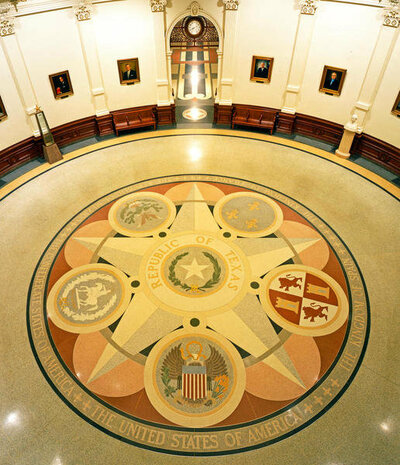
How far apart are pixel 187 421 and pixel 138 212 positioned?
5.65m

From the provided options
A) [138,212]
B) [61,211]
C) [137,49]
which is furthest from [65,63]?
[138,212]

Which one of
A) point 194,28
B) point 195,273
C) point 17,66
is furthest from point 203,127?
point 195,273

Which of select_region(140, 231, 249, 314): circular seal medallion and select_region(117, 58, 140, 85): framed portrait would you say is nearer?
select_region(140, 231, 249, 314): circular seal medallion

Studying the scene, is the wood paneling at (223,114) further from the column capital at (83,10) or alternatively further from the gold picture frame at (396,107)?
the gold picture frame at (396,107)

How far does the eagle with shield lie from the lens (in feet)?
19.8

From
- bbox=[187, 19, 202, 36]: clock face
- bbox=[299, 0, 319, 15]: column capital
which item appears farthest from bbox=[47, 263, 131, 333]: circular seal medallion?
bbox=[187, 19, 202, 36]: clock face

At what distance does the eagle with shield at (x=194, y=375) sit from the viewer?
19.8 ft

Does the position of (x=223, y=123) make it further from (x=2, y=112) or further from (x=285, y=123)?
(x=2, y=112)

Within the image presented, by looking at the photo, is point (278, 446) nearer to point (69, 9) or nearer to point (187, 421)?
point (187, 421)

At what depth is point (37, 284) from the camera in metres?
7.79

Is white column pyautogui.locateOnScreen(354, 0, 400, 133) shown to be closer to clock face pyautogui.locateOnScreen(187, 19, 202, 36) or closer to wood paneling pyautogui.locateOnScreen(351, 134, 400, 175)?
wood paneling pyautogui.locateOnScreen(351, 134, 400, 175)

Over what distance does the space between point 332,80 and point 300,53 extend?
1426 mm

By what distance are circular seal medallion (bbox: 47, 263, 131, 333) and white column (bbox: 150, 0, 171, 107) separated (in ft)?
26.1

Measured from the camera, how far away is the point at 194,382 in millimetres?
6188
